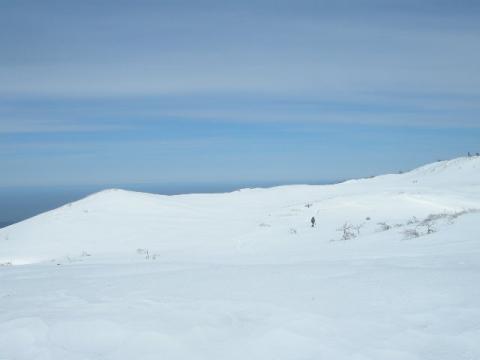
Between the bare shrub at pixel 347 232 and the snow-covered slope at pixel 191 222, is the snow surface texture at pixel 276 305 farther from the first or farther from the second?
the snow-covered slope at pixel 191 222

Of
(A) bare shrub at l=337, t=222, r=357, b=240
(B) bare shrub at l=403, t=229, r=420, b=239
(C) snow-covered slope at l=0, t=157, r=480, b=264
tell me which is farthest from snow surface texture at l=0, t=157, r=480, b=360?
(C) snow-covered slope at l=0, t=157, r=480, b=264

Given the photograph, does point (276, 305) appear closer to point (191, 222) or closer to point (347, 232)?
point (347, 232)

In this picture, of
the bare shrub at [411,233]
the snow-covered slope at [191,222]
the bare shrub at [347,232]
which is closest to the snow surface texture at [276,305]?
the bare shrub at [411,233]

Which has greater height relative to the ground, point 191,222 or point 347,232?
point 191,222

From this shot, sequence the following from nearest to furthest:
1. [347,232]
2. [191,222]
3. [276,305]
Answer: [276,305]
[347,232]
[191,222]

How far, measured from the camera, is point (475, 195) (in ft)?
60.4

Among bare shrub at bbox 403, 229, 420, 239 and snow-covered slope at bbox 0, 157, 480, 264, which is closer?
bare shrub at bbox 403, 229, 420, 239

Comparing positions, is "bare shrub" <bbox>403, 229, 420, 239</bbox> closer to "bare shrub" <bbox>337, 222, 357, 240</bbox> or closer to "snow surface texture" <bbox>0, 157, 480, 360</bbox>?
"snow surface texture" <bbox>0, 157, 480, 360</bbox>

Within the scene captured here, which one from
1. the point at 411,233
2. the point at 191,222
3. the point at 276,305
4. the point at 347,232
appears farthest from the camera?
the point at 191,222

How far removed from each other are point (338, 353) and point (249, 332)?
2.46 feet

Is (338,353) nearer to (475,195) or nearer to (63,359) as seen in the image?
(63,359)

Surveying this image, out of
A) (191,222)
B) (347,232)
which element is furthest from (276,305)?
(191,222)

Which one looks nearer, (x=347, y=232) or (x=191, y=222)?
(x=347, y=232)

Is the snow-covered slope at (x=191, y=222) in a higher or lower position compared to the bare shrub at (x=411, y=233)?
higher
